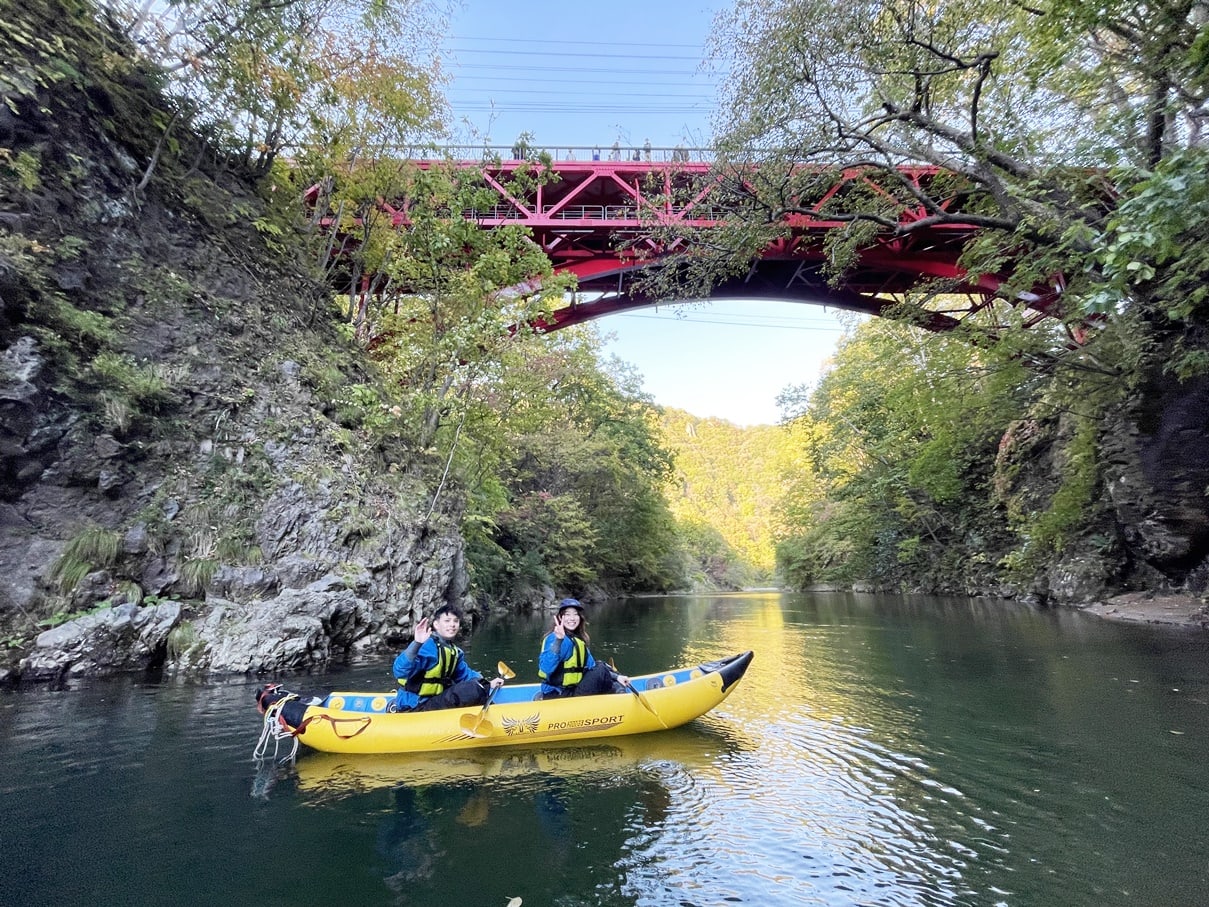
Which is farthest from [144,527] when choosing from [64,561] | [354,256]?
[354,256]

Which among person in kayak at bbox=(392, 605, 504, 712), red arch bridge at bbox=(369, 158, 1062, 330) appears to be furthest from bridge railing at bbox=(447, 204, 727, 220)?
person in kayak at bbox=(392, 605, 504, 712)

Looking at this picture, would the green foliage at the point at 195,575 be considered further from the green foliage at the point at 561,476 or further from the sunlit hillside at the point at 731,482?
the sunlit hillside at the point at 731,482

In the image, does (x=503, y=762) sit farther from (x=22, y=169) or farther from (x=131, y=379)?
(x=22, y=169)

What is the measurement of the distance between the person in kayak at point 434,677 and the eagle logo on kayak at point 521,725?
13.0 inches

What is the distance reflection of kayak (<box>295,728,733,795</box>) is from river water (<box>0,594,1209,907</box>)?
0.10ft

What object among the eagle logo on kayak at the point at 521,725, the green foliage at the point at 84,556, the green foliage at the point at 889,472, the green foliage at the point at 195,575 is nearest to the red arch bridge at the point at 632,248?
the green foliage at the point at 889,472

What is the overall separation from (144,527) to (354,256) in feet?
33.0

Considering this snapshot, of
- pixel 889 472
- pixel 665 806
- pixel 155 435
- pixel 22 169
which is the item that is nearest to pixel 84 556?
pixel 155 435

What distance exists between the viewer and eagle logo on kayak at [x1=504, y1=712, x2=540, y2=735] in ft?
19.7

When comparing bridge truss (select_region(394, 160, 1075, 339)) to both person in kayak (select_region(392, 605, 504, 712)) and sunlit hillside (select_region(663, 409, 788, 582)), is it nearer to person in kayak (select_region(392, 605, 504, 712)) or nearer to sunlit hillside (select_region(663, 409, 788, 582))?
person in kayak (select_region(392, 605, 504, 712))

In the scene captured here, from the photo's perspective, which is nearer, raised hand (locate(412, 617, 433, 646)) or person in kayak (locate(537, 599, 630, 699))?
raised hand (locate(412, 617, 433, 646))

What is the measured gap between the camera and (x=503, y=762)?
19.0 feet

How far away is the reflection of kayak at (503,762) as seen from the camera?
532cm

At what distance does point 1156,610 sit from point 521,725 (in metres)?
13.6
